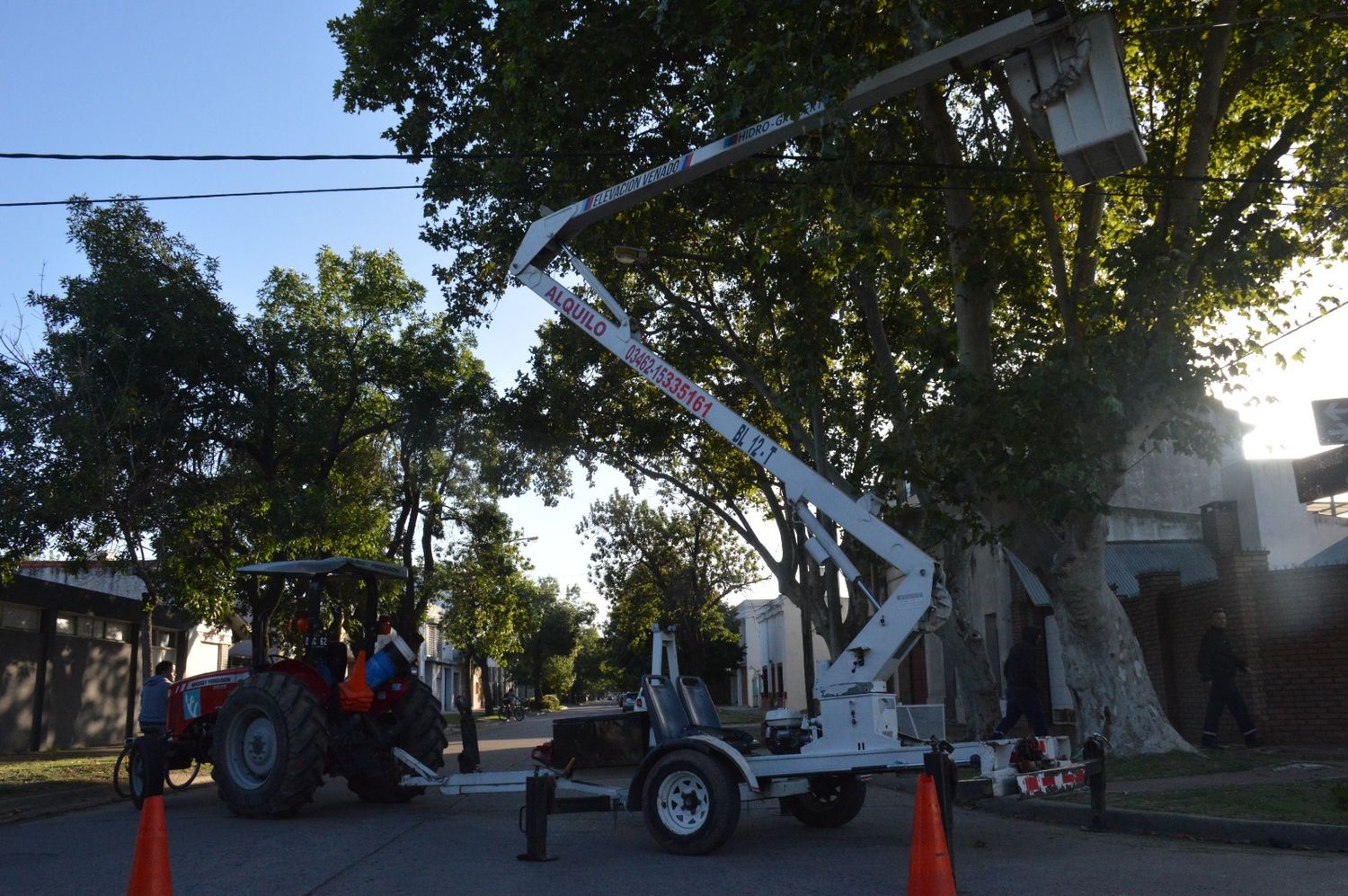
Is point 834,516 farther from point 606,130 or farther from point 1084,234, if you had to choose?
point 606,130

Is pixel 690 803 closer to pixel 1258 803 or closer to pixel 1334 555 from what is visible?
pixel 1258 803

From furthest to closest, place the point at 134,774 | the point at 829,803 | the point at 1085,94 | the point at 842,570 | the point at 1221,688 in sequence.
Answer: the point at 1221,688 → the point at 134,774 → the point at 1085,94 → the point at 829,803 → the point at 842,570

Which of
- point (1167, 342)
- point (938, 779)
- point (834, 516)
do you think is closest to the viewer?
point (938, 779)

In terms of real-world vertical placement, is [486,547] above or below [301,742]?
above

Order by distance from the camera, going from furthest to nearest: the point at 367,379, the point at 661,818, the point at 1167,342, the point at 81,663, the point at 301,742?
1. the point at 81,663
2. the point at 367,379
3. the point at 1167,342
4. the point at 301,742
5. the point at 661,818

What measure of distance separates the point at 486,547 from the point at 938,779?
25884 millimetres

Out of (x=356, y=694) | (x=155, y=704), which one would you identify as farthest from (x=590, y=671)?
(x=356, y=694)

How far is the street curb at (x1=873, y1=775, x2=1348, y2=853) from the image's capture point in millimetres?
8055

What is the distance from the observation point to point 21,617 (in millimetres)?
24094

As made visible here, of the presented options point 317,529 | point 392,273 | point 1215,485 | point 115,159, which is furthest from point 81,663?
point 1215,485

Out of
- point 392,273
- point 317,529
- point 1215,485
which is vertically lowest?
point 317,529

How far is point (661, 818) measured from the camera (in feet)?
27.7

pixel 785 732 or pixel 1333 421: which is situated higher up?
pixel 1333 421

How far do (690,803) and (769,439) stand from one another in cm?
325
